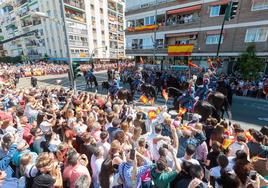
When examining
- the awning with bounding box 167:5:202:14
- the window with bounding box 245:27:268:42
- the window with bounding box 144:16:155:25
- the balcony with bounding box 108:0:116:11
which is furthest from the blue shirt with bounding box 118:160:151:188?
the balcony with bounding box 108:0:116:11

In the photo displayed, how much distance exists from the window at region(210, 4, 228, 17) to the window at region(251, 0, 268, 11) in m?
3.00

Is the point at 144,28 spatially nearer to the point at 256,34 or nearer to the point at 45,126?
the point at 256,34

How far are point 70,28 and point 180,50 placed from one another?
1175 inches

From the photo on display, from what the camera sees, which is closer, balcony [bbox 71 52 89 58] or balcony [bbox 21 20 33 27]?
balcony [bbox 71 52 89 58]

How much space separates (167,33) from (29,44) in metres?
47.4

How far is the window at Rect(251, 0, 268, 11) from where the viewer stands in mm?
17342

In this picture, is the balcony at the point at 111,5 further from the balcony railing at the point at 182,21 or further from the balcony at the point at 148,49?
the balcony railing at the point at 182,21

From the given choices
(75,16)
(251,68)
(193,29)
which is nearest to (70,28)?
(75,16)

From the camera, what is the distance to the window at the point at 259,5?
56.9 feet

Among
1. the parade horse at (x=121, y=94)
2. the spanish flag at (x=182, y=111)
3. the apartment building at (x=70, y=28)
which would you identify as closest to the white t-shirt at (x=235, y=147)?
the spanish flag at (x=182, y=111)

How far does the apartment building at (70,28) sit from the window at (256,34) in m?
26.7

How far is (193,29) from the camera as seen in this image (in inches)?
934

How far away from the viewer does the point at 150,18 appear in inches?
1131

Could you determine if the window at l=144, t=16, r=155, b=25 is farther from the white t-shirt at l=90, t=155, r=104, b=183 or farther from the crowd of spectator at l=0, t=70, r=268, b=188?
the white t-shirt at l=90, t=155, r=104, b=183
